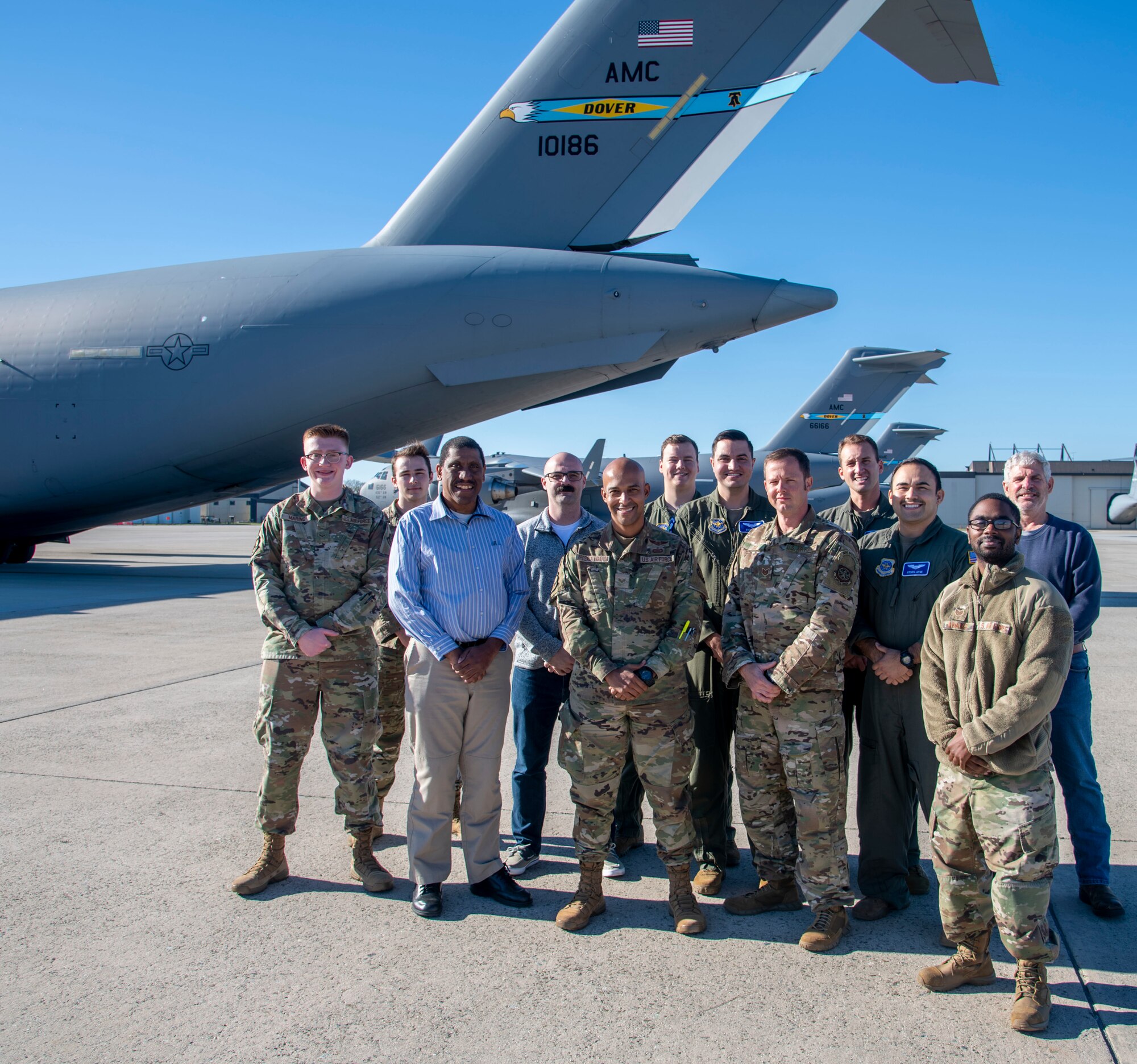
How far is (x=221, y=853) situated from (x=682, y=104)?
8108mm

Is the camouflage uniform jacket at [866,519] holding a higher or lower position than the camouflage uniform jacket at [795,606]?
higher

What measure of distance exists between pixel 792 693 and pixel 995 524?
966 millimetres

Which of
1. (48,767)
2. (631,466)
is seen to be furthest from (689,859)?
(48,767)

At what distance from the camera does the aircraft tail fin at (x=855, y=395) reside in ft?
77.3

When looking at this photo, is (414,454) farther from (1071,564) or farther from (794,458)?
(1071,564)

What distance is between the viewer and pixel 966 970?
9.13ft

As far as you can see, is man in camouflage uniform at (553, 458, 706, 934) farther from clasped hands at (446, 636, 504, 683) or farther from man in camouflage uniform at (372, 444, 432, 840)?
man in camouflage uniform at (372, 444, 432, 840)

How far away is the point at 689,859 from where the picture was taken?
10.9 ft

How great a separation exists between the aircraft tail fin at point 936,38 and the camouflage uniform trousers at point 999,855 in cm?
717

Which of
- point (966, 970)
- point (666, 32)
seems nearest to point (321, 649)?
point (966, 970)

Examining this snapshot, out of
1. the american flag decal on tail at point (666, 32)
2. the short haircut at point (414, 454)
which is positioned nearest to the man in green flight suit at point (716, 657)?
the short haircut at point (414, 454)

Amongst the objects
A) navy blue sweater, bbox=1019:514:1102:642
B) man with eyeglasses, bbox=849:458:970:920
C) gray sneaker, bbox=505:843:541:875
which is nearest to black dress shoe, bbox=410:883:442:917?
gray sneaker, bbox=505:843:541:875

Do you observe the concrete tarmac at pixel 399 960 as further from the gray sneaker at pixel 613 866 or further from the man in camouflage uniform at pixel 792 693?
the man in camouflage uniform at pixel 792 693

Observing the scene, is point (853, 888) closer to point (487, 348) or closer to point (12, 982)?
point (12, 982)
